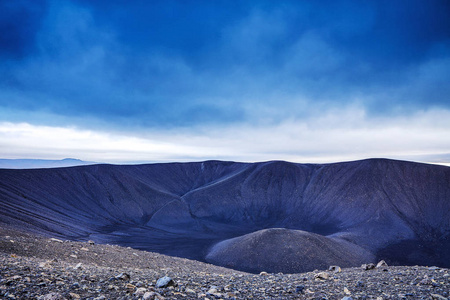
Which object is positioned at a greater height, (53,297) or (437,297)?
(53,297)

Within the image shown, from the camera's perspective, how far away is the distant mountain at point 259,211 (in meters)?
40.6

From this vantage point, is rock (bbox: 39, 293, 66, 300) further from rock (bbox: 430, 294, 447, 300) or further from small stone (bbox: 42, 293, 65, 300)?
rock (bbox: 430, 294, 447, 300)

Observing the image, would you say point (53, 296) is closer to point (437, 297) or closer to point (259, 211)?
point (437, 297)

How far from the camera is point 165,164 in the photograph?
362ft

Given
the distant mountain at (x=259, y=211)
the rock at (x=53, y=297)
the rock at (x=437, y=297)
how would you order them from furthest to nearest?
the distant mountain at (x=259, y=211)
the rock at (x=437, y=297)
the rock at (x=53, y=297)

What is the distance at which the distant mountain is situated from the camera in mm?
40625

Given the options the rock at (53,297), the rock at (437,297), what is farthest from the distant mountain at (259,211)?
the rock at (53,297)

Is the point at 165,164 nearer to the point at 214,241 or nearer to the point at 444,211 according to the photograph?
the point at 214,241

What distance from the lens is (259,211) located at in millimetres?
80250

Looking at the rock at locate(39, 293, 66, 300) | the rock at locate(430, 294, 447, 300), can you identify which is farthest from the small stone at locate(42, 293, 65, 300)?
the rock at locate(430, 294, 447, 300)

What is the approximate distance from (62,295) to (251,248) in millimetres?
38758

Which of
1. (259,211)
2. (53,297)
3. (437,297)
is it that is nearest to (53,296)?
(53,297)

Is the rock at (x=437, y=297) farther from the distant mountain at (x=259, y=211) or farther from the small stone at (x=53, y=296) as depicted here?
the distant mountain at (x=259, y=211)

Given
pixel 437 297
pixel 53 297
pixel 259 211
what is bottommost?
pixel 259 211
